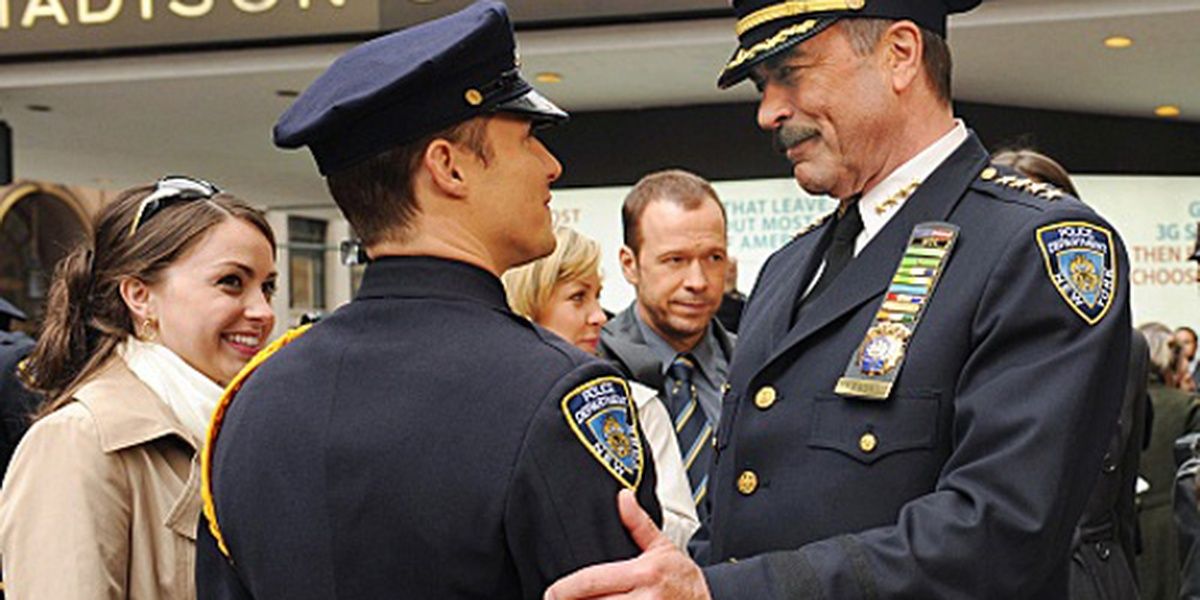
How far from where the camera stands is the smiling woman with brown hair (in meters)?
2.53

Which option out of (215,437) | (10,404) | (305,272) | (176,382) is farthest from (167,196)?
(305,272)

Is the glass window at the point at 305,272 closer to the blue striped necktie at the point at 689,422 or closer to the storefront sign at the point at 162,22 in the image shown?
the storefront sign at the point at 162,22

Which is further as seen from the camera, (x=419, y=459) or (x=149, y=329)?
(x=149, y=329)

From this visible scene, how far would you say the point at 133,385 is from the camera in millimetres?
2760

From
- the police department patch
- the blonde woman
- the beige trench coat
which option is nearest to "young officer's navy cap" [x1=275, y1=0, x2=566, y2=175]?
the police department patch

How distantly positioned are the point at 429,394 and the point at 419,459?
0.24 ft

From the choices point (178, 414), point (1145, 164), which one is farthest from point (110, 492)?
point (1145, 164)

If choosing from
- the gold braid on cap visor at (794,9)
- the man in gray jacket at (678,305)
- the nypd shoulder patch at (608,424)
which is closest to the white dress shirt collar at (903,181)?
the gold braid on cap visor at (794,9)

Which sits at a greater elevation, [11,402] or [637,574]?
[637,574]

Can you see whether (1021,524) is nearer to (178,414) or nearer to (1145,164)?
(178,414)

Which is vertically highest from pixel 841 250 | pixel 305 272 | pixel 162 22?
pixel 162 22

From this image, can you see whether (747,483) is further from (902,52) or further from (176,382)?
(176,382)

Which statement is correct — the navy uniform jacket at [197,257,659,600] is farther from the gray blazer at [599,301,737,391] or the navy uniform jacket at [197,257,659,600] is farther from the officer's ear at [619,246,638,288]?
the officer's ear at [619,246,638,288]

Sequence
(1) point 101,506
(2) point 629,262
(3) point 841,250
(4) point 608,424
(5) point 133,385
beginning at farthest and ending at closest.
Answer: (2) point 629,262, (5) point 133,385, (1) point 101,506, (3) point 841,250, (4) point 608,424
